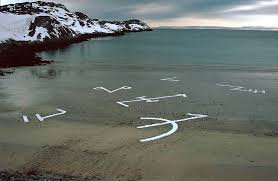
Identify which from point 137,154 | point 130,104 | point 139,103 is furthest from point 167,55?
point 137,154

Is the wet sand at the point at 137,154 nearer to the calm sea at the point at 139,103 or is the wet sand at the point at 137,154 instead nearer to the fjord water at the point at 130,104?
the fjord water at the point at 130,104

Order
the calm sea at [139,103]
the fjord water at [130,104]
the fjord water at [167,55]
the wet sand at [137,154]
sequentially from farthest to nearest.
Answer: the fjord water at [167,55]
the calm sea at [139,103]
the fjord water at [130,104]
the wet sand at [137,154]

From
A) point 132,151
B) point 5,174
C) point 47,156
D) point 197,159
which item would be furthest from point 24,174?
point 197,159

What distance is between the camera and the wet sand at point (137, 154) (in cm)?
1142

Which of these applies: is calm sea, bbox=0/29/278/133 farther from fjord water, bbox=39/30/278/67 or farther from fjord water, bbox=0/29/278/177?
fjord water, bbox=39/30/278/67

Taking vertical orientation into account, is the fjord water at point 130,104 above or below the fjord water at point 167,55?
above

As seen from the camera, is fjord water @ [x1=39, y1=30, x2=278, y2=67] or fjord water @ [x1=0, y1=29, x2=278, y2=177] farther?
fjord water @ [x1=39, y1=30, x2=278, y2=67]

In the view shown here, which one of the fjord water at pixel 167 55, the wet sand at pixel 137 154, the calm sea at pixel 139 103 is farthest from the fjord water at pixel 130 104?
the fjord water at pixel 167 55

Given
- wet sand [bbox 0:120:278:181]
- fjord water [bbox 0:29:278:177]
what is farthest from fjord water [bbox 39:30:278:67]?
wet sand [bbox 0:120:278:181]

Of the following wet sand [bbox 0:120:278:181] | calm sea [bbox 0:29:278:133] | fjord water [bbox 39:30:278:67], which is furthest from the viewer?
fjord water [bbox 39:30:278:67]

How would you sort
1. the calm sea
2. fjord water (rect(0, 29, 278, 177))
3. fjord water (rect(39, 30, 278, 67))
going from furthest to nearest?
fjord water (rect(39, 30, 278, 67)), the calm sea, fjord water (rect(0, 29, 278, 177))

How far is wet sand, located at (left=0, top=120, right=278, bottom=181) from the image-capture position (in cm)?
1142

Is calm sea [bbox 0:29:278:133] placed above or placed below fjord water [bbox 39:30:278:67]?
above

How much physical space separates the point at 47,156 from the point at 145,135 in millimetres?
3920
